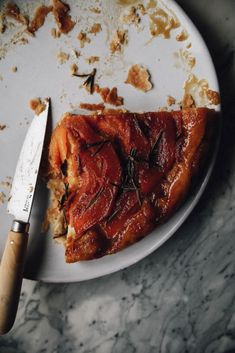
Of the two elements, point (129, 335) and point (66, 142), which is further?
point (129, 335)

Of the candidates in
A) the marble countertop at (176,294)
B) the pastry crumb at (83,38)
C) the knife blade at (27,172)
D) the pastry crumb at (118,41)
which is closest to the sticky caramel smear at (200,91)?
the marble countertop at (176,294)

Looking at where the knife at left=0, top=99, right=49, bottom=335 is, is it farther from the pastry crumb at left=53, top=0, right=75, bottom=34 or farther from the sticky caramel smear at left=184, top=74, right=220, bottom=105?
the sticky caramel smear at left=184, top=74, right=220, bottom=105

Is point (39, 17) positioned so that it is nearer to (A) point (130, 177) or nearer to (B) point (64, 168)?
(B) point (64, 168)

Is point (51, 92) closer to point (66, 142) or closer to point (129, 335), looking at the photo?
point (66, 142)

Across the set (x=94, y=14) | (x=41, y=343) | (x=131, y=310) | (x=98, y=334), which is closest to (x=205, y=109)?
(x=94, y=14)

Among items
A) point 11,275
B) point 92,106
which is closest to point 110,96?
point 92,106

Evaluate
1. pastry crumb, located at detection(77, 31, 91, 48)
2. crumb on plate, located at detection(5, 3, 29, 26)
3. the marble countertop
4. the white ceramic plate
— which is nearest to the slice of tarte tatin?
the white ceramic plate

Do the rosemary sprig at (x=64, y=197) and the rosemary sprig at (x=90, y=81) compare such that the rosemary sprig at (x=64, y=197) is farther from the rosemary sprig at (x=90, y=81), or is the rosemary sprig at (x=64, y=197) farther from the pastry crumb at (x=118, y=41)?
the pastry crumb at (x=118, y=41)
